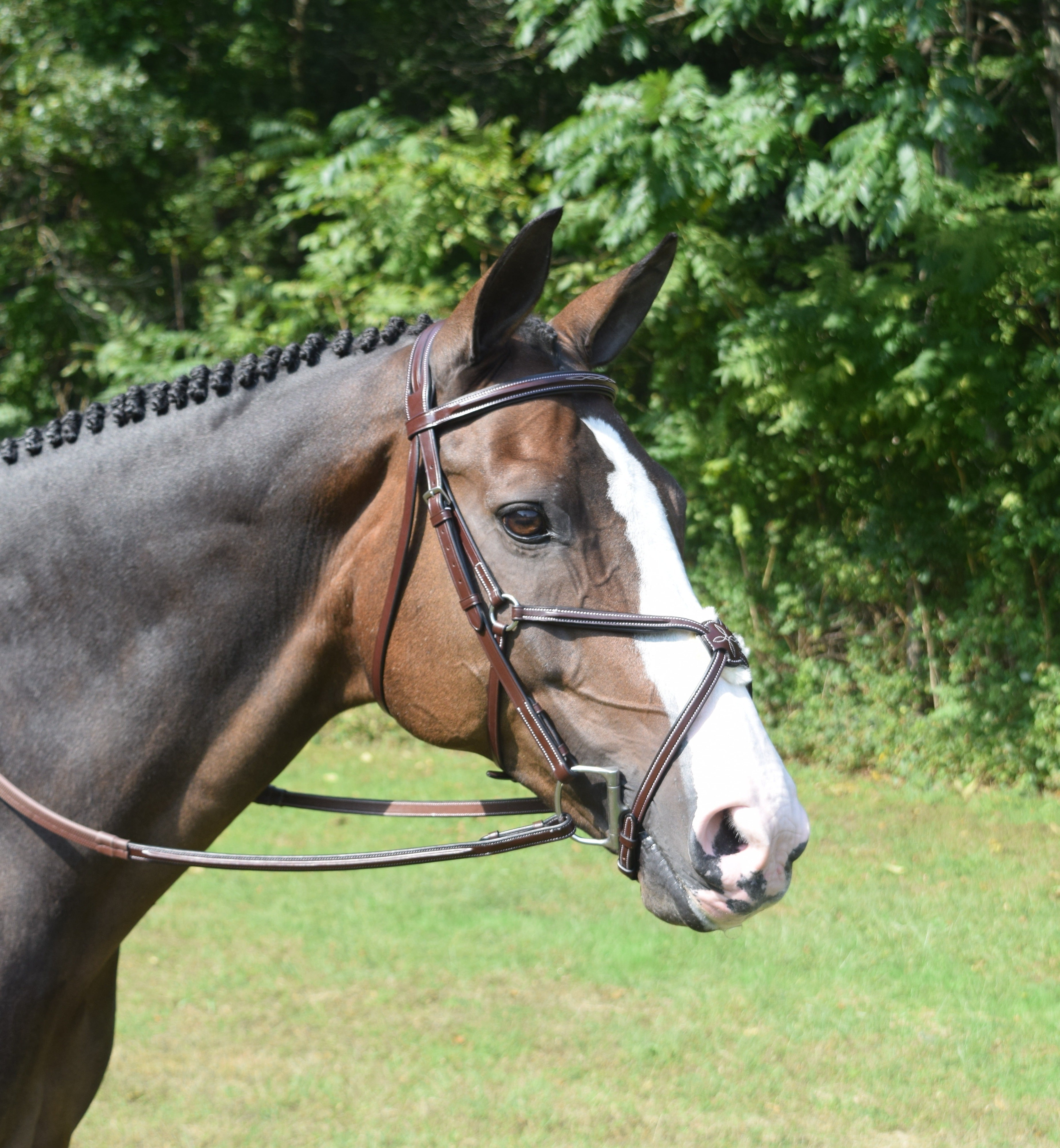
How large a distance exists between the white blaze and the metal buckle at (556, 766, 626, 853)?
0.50 ft

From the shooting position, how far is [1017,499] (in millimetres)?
7355

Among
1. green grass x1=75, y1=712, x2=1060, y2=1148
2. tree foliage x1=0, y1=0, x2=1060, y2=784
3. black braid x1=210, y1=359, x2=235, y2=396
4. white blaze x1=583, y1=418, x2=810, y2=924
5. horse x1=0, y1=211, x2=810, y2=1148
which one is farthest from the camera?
tree foliage x1=0, y1=0, x2=1060, y2=784

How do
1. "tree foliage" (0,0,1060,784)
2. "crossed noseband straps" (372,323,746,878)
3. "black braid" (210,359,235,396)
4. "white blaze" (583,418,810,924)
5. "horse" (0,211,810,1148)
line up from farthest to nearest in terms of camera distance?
"tree foliage" (0,0,1060,784), "black braid" (210,359,235,396), "horse" (0,211,810,1148), "crossed noseband straps" (372,323,746,878), "white blaze" (583,418,810,924)

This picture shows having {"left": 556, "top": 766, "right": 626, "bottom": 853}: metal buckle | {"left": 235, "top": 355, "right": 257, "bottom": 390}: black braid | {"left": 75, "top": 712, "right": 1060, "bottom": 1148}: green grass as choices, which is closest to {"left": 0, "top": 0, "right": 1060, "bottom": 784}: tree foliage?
{"left": 75, "top": 712, "right": 1060, "bottom": 1148}: green grass

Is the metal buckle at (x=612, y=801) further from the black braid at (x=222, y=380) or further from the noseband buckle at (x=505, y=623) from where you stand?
the black braid at (x=222, y=380)

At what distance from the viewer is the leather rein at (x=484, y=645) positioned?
5.95 ft

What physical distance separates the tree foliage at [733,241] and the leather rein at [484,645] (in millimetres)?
4761

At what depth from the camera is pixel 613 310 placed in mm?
2273

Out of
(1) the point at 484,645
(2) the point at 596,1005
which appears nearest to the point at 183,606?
(1) the point at 484,645

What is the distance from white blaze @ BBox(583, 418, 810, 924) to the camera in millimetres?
1673

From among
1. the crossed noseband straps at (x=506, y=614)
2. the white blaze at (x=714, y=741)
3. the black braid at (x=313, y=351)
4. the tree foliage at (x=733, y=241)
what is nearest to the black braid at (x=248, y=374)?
the black braid at (x=313, y=351)

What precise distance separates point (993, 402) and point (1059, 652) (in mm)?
1976

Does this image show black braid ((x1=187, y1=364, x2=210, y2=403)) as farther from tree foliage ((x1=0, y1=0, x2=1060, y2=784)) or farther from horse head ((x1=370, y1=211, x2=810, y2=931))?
tree foliage ((x1=0, y1=0, x2=1060, y2=784))

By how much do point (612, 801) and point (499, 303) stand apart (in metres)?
0.97
